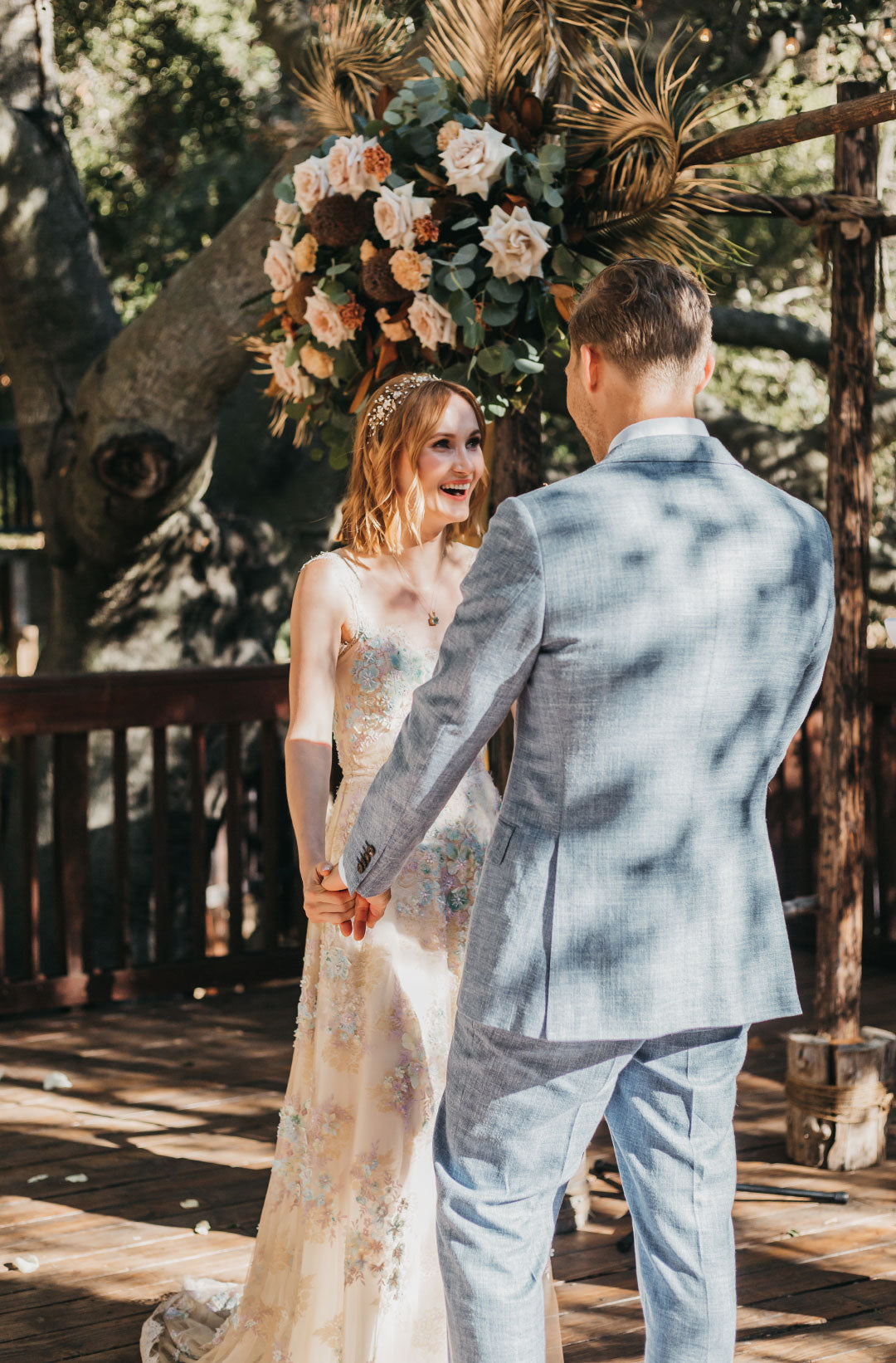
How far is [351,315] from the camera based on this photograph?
2740 millimetres

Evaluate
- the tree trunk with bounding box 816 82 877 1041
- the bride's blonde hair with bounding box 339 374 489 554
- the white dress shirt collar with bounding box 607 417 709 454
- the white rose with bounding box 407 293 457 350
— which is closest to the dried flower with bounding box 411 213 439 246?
the white rose with bounding box 407 293 457 350

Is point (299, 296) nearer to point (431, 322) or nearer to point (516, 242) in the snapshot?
point (431, 322)

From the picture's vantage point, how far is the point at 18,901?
6.31 m

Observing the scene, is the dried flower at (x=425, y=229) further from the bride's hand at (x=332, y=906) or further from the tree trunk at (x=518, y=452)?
the bride's hand at (x=332, y=906)

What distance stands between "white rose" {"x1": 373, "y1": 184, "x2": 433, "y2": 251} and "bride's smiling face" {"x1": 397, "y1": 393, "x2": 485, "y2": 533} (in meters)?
0.53

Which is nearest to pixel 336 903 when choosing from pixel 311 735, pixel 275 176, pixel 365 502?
pixel 311 735

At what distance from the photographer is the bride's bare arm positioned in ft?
7.20

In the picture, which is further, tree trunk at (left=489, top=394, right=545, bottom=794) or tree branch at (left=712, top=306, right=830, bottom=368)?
tree branch at (left=712, top=306, right=830, bottom=368)

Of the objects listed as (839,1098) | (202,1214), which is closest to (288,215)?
(202,1214)

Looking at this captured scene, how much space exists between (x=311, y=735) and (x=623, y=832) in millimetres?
747

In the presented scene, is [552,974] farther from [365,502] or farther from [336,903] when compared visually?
[365,502]

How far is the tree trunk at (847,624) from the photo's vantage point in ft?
10.4

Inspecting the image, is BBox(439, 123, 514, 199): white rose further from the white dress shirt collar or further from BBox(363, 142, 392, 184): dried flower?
the white dress shirt collar

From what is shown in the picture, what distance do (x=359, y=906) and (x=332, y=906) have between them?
39 mm
